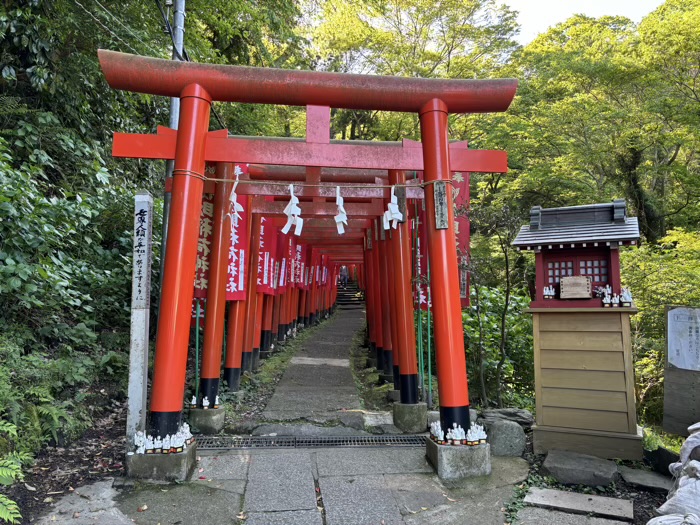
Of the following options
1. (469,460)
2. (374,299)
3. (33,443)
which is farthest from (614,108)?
(33,443)

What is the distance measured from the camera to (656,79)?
1383cm

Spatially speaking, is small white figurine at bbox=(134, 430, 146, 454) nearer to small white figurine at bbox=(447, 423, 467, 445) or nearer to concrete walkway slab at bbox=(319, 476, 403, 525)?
concrete walkway slab at bbox=(319, 476, 403, 525)

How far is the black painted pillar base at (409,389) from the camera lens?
22.3ft

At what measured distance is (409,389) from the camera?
6.78 meters

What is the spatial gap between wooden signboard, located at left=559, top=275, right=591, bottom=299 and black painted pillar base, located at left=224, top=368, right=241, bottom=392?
5.36 m

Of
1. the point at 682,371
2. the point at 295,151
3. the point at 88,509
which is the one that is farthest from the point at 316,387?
the point at 682,371

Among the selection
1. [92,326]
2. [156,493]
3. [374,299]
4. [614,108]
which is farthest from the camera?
[614,108]

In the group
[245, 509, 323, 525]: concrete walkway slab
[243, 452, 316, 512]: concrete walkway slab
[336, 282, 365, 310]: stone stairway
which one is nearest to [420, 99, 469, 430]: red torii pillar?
[243, 452, 316, 512]: concrete walkway slab

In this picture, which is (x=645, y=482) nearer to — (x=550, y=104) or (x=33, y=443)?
(x=33, y=443)

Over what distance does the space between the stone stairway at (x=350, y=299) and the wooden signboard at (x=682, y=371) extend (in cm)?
2750

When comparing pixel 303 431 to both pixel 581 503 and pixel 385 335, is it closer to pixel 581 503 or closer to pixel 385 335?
pixel 581 503

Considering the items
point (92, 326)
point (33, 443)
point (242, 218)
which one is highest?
point (242, 218)

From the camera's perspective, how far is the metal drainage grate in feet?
18.9

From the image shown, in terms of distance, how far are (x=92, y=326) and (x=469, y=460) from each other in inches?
228
